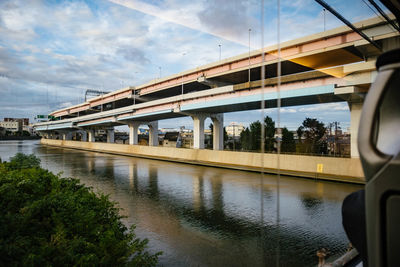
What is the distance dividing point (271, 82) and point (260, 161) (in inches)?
200

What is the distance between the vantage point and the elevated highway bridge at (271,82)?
415 cm

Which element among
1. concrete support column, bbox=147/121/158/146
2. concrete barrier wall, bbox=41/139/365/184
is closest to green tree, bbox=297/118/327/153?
concrete barrier wall, bbox=41/139/365/184

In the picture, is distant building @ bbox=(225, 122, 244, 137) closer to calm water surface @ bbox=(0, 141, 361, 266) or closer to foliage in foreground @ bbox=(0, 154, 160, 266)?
calm water surface @ bbox=(0, 141, 361, 266)

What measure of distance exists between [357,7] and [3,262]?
584 centimetres

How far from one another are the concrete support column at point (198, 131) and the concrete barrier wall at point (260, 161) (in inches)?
94.9

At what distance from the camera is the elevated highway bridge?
4.15m

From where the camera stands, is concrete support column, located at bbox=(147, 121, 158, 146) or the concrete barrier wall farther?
concrete support column, located at bbox=(147, 121, 158, 146)

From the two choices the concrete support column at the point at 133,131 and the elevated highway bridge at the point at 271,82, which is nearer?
the elevated highway bridge at the point at 271,82

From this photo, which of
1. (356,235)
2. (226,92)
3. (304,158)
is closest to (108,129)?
(226,92)

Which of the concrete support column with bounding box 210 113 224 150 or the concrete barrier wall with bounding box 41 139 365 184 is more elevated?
the concrete support column with bounding box 210 113 224 150

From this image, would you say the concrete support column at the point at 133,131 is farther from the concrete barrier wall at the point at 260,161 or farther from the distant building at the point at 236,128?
the distant building at the point at 236,128

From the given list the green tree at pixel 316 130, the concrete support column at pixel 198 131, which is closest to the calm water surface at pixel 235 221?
the green tree at pixel 316 130

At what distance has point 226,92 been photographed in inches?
916

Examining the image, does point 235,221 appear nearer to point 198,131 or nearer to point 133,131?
point 198,131
